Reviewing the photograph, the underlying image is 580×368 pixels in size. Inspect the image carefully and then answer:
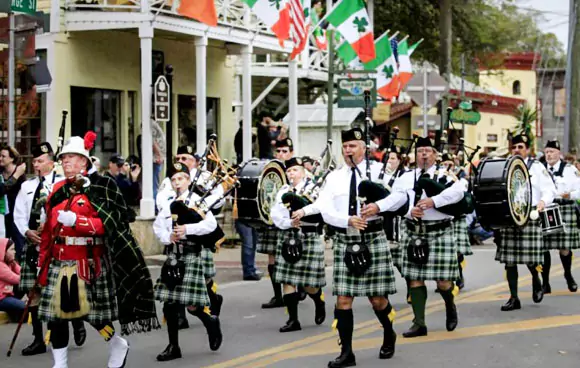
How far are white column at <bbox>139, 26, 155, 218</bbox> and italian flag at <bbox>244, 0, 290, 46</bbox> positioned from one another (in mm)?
2122

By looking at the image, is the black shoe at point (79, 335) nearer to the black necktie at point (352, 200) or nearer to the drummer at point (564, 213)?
the black necktie at point (352, 200)

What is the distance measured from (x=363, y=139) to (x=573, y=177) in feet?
19.8

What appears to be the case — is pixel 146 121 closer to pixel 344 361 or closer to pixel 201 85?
pixel 201 85

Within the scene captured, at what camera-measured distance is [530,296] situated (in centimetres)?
1244

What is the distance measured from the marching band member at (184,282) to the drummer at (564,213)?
5004mm

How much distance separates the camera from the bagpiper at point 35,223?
9.13m

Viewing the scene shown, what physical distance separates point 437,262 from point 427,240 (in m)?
0.23

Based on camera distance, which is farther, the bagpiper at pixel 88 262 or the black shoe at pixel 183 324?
the black shoe at pixel 183 324

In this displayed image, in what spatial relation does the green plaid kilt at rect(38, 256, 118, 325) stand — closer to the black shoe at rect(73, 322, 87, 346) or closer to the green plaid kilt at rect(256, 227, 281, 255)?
the black shoe at rect(73, 322, 87, 346)

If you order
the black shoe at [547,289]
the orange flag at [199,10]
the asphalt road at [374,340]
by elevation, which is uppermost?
the orange flag at [199,10]

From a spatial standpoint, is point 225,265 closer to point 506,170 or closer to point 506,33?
point 506,170

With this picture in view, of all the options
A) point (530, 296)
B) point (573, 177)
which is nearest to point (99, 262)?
point (530, 296)

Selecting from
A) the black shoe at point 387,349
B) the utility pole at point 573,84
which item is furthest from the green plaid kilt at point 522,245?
the utility pole at point 573,84

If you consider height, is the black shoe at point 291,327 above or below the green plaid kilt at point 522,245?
below
